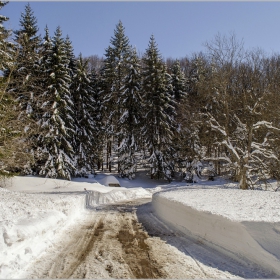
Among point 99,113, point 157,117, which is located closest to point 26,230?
point 157,117

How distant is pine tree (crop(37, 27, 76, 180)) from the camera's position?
23703mm

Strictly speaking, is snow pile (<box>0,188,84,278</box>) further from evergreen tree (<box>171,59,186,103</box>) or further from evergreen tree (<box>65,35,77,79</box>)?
evergreen tree (<box>171,59,186,103</box>)

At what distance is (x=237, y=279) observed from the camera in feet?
14.9

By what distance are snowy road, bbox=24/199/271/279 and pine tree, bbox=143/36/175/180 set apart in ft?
68.9

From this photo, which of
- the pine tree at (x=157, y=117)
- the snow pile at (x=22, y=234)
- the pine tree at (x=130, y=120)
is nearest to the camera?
the snow pile at (x=22, y=234)

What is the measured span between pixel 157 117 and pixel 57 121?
11.4 metres

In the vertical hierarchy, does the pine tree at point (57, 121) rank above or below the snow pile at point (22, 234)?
above

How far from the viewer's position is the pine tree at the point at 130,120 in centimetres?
3017

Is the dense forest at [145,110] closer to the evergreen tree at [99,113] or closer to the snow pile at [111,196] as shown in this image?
the evergreen tree at [99,113]

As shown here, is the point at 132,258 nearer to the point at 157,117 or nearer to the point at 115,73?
the point at 157,117

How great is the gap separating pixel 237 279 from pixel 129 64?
2995 centimetres

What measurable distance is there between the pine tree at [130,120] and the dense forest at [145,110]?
0.12 m

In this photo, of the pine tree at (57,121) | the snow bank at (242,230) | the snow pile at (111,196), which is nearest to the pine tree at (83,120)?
the pine tree at (57,121)

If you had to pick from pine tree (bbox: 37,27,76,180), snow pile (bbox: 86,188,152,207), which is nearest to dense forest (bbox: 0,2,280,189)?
pine tree (bbox: 37,27,76,180)
